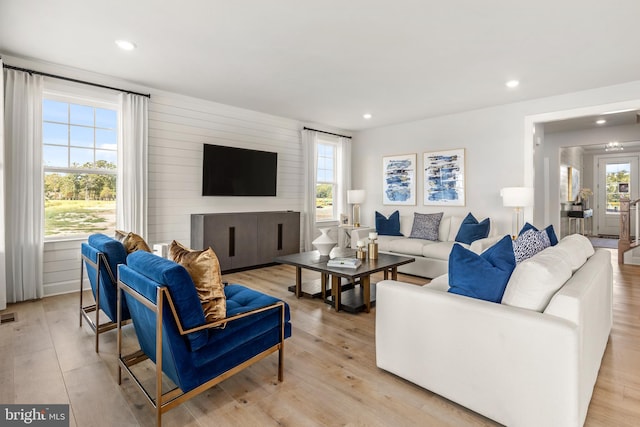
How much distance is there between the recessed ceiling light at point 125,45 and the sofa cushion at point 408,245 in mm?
4128

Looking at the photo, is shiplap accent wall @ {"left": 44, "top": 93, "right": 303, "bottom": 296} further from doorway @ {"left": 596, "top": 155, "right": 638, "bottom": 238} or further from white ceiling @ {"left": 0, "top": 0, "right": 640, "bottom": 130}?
doorway @ {"left": 596, "top": 155, "right": 638, "bottom": 238}

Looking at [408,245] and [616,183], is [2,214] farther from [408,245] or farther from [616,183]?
[616,183]

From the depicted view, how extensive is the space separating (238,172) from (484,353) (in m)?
4.57

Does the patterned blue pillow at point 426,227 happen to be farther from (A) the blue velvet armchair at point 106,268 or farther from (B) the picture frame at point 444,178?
(A) the blue velvet armchair at point 106,268

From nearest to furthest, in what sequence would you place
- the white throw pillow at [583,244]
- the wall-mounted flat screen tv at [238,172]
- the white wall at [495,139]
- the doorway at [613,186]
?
the white throw pillow at [583,244] < the white wall at [495,139] < the wall-mounted flat screen tv at [238,172] < the doorway at [613,186]

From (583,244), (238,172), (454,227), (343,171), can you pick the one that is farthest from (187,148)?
(583,244)

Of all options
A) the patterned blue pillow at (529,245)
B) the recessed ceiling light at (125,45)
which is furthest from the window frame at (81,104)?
the patterned blue pillow at (529,245)

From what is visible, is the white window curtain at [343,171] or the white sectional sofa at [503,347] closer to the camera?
the white sectional sofa at [503,347]

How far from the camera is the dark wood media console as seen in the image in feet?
16.2

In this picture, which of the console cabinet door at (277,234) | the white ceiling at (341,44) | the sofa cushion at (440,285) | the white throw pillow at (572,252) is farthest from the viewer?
the console cabinet door at (277,234)

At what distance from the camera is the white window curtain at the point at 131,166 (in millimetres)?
4340

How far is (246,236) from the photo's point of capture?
5.31m

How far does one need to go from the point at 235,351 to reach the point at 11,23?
3.45 meters

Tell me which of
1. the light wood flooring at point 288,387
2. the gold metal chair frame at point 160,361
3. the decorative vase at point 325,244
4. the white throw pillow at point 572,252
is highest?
the white throw pillow at point 572,252
